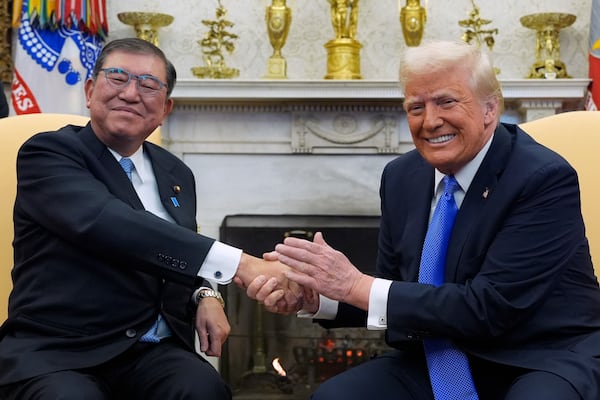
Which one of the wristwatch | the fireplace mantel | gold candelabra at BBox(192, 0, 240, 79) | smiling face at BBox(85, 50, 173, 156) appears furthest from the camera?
gold candelabra at BBox(192, 0, 240, 79)

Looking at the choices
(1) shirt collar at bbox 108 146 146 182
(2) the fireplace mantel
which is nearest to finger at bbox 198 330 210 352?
(1) shirt collar at bbox 108 146 146 182

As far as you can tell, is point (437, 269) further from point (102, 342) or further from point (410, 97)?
point (102, 342)

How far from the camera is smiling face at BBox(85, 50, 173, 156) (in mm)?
2176

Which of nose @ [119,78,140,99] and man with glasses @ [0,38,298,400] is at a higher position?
nose @ [119,78,140,99]

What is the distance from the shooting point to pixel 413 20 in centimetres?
409

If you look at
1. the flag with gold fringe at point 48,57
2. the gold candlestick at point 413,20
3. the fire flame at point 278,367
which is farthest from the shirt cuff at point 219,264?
the gold candlestick at point 413,20

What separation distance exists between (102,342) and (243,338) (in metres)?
2.18

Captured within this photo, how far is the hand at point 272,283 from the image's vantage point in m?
2.12

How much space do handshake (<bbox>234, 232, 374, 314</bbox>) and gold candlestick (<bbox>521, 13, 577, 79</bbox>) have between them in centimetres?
Answer: 237

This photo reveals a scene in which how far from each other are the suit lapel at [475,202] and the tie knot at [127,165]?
0.81 m

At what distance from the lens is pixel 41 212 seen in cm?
205

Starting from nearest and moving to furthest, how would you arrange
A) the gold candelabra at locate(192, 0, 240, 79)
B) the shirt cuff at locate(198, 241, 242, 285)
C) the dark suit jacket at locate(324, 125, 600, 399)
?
the dark suit jacket at locate(324, 125, 600, 399) → the shirt cuff at locate(198, 241, 242, 285) → the gold candelabra at locate(192, 0, 240, 79)

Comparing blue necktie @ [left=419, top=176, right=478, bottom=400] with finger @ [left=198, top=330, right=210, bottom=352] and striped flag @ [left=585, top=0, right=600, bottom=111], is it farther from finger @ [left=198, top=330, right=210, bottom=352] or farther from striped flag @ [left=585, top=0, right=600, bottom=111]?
striped flag @ [left=585, top=0, right=600, bottom=111]

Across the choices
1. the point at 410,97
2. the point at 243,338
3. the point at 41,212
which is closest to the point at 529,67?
the point at 243,338
